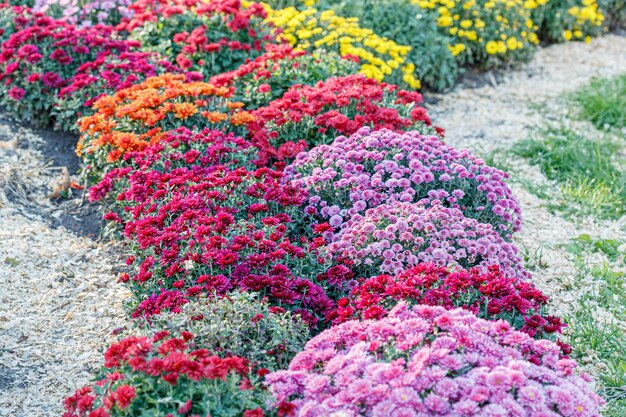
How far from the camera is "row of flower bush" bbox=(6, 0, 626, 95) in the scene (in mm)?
6207

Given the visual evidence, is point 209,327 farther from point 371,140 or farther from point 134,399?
point 371,140

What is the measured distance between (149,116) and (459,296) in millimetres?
2375

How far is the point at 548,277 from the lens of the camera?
15.3 ft

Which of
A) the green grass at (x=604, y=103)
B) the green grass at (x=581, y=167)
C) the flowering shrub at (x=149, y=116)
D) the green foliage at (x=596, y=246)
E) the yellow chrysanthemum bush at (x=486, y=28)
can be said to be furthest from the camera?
the yellow chrysanthemum bush at (x=486, y=28)

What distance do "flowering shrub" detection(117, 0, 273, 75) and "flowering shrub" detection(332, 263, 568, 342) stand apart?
322cm

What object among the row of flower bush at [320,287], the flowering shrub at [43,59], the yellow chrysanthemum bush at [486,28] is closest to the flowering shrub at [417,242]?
the row of flower bush at [320,287]

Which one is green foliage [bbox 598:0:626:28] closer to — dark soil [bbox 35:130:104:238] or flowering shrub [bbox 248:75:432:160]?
flowering shrub [bbox 248:75:432:160]

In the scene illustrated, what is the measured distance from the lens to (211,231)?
11.7 feet

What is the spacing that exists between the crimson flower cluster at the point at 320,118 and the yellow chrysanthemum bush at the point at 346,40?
1.27 metres

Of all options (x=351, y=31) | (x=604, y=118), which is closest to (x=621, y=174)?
(x=604, y=118)

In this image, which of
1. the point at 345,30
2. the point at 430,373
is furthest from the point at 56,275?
the point at 345,30

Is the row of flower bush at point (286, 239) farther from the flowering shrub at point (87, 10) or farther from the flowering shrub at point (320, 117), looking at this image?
the flowering shrub at point (87, 10)

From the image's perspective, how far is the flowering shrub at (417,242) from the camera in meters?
3.62

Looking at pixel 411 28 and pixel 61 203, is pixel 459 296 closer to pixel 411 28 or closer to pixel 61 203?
pixel 61 203
